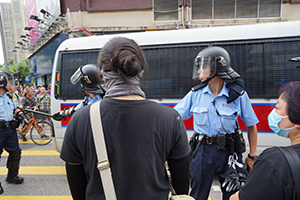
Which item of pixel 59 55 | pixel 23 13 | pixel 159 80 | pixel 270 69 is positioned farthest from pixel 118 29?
pixel 23 13

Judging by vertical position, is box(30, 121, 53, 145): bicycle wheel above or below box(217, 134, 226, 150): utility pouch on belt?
below

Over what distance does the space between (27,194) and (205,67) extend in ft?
12.0

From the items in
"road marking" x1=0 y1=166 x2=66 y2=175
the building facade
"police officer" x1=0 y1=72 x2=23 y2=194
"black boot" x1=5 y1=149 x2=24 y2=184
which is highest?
the building facade

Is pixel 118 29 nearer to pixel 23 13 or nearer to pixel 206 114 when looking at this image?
pixel 206 114

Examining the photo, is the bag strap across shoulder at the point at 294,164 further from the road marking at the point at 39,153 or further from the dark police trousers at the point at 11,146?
the road marking at the point at 39,153

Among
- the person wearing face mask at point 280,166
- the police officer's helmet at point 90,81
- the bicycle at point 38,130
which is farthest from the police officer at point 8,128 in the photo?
the person wearing face mask at point 280,166

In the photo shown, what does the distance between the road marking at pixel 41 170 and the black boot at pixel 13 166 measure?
454mm

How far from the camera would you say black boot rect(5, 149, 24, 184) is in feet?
12.4

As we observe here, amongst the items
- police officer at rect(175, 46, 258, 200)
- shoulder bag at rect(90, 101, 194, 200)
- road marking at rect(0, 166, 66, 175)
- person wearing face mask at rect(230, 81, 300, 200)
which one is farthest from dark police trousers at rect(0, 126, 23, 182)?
person wearing face mask at rect(230, 81, 300, 200)

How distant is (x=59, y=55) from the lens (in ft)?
14.8

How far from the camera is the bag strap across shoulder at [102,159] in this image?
100 centimetres

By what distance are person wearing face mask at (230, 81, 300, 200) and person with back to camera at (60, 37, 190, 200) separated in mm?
464

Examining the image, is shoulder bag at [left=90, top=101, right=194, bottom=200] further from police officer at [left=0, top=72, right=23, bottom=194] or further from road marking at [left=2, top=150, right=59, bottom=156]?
road marking at [left=2, top=150, right=59, bottom=156]

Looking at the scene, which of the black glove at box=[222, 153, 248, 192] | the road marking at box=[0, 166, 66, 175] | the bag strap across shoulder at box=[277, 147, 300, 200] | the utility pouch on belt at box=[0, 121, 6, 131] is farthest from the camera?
the road marking at box=[0, 166, 66, 175]
